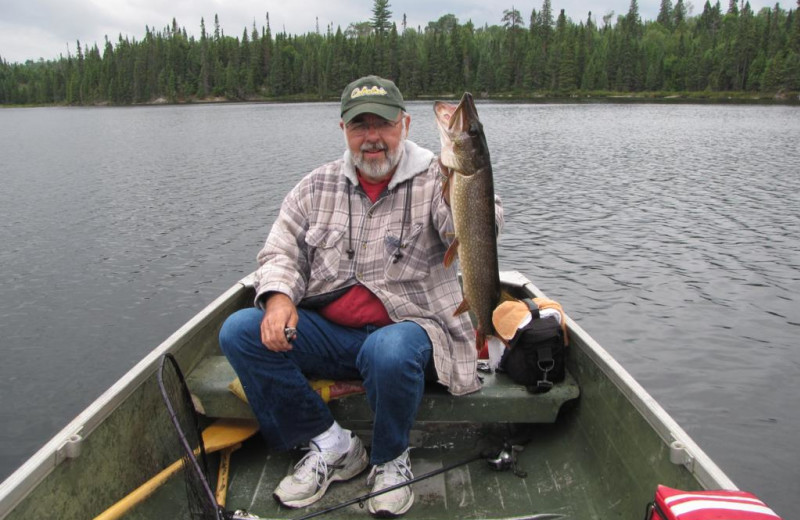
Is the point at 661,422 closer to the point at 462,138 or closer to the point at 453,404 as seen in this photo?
the point at 453,404

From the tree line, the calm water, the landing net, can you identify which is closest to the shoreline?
the tree line

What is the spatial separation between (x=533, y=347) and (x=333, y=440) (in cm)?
131

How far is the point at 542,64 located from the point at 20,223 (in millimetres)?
112758

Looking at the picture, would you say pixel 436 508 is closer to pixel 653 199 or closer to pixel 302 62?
pixel 653 199

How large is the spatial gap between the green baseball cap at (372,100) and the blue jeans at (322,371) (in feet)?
3.73

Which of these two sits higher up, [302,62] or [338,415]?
[302,62]

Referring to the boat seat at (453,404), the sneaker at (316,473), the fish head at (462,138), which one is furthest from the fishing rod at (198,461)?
the fish head at (462,138)

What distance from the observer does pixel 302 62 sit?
13175 cm

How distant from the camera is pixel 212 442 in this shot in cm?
366

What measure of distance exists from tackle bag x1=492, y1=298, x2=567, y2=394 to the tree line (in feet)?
331

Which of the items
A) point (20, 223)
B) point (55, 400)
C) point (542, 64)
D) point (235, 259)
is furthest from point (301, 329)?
point (542, 64)

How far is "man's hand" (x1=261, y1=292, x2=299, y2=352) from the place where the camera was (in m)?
3.12

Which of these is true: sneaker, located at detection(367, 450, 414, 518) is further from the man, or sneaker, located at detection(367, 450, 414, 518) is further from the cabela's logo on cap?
the cabela's logo on cap

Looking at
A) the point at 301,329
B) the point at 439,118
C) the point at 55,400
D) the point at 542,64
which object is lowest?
the point at 55,400
